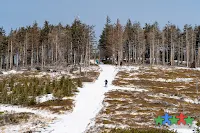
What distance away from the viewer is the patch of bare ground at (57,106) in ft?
112

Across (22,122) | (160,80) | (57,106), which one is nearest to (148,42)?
(160,80)

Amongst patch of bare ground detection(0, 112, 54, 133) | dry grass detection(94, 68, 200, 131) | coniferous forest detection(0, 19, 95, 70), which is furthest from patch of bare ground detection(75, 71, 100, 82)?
patch of bare ground detection(0, 112, 54, 133)

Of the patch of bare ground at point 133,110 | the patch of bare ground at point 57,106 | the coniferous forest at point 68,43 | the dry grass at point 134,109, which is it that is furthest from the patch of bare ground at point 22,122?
the coniferous forest at point 68,43

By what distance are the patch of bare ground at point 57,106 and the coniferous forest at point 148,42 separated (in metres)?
60.0

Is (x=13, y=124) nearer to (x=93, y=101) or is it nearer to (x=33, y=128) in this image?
(x=33, y=128)

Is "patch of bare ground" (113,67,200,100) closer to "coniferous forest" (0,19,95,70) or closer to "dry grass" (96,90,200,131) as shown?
"dry grass" (96,90,200,131)

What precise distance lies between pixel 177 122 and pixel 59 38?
81279mm

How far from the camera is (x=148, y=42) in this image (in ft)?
392

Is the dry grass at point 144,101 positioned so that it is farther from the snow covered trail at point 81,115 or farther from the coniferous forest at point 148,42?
the coniferous forest at point 148,42

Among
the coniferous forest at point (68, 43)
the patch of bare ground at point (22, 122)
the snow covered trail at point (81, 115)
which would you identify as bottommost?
the snow covered trail at point (81, 115)

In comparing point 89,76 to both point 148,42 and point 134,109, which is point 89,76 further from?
point 148,42

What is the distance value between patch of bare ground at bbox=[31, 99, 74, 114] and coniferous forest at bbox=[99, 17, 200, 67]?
197 ft

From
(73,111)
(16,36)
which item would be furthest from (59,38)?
(73,111)

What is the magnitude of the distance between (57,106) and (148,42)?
293ft
